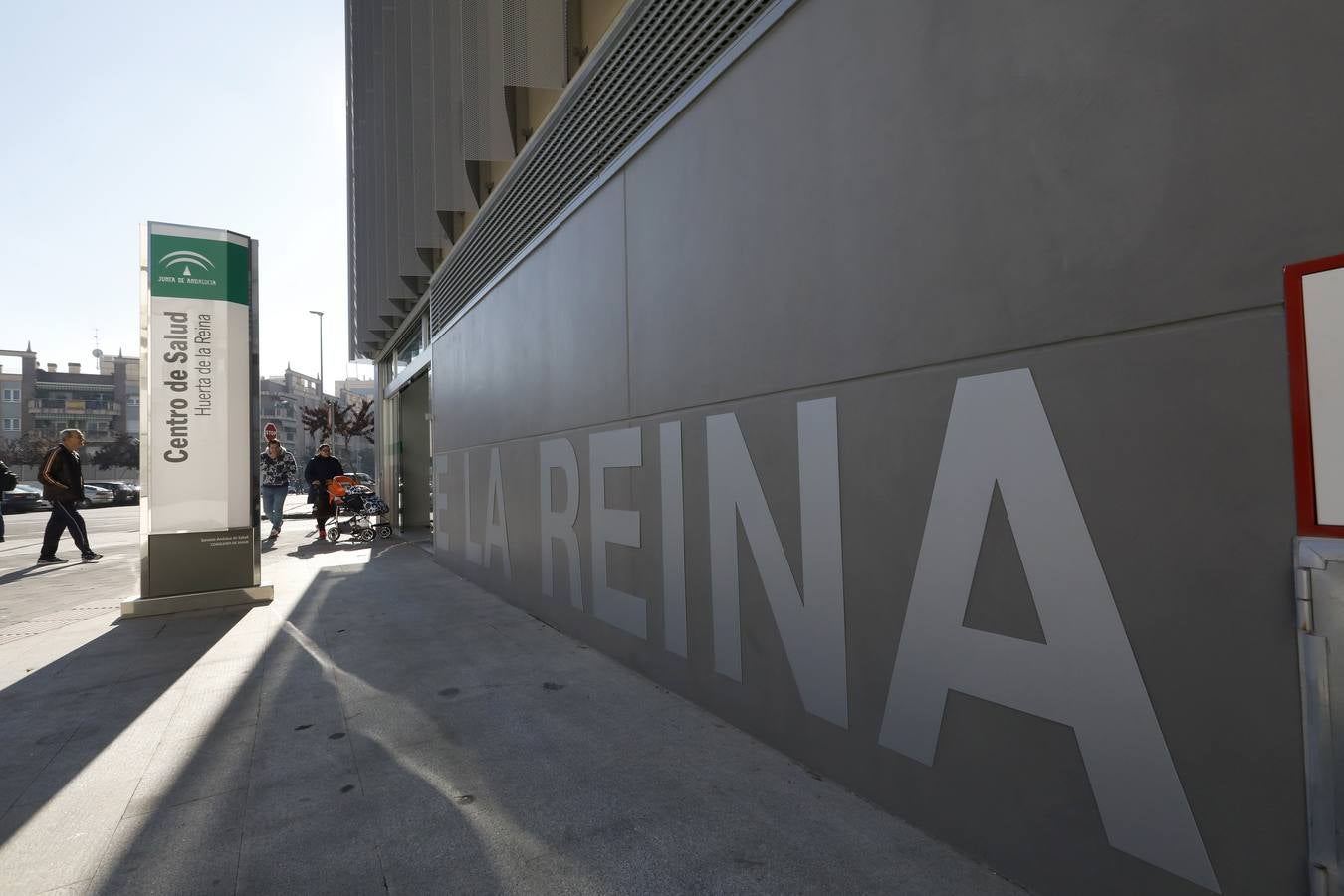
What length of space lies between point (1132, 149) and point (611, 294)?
10.2 feet

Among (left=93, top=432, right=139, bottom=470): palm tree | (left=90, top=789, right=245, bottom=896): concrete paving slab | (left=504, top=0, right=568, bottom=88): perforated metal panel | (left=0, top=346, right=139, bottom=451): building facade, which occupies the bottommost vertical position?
(left=90, top=789, right=245, bottom=896): concrete paving slab

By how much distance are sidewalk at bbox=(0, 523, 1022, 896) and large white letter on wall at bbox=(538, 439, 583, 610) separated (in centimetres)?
60

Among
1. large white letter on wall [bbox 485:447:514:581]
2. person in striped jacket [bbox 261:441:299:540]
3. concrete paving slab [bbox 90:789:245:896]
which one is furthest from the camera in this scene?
person in striped jacket [bbox 261:441:299:540]

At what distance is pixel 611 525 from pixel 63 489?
29.6ft

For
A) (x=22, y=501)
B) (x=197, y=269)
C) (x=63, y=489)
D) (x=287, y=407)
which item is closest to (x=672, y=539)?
(x=197, y=269)

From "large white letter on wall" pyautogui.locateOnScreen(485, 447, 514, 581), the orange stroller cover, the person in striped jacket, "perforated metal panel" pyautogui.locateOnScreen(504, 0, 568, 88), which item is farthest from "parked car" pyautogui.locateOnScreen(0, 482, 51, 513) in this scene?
"perforated metal panel" pyautogui.locateOnScreen(504, 0, 568, 88)

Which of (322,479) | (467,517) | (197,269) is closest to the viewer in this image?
(197,269)

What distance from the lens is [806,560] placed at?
105 inches

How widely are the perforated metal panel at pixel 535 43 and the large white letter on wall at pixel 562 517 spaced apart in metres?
2.98

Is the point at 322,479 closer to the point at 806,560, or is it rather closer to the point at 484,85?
the point at 484,85

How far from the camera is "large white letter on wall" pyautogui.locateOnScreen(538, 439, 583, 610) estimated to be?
4.81 m

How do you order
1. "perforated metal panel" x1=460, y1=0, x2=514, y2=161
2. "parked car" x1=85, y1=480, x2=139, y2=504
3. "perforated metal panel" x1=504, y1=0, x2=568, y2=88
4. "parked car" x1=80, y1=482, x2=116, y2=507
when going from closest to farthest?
"perforated metal panel" x1=504, y1=0, x2=568, y2=88 < "perforated metal panel" x1=460, y1=0, x2=514, y2=161 < "parked car" x1=80, y1=482, x2=116, y2=507 < "parked car" x1=85, y1=480, x2=139, y2=504

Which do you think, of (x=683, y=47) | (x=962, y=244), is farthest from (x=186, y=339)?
(x=962, y=244)

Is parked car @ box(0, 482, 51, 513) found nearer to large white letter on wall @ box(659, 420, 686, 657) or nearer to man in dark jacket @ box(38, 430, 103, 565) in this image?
man in dark jacket @ box(38, 430, 103, 565)
